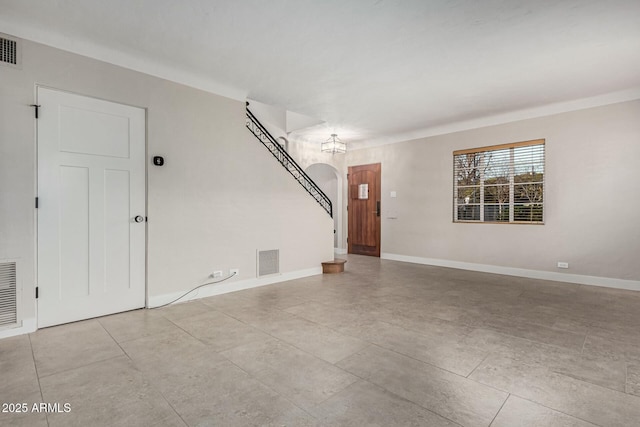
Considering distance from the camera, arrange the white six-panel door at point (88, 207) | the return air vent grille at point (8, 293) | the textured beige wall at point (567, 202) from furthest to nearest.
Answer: the textured beige wall at point (567, 202) < the white six-panel door at point (88, 207) < the return air vent grille at point (8, 293)

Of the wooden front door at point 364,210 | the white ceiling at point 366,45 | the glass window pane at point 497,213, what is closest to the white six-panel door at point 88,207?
the white ceiling at point 366,45

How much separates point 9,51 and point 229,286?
3396mm

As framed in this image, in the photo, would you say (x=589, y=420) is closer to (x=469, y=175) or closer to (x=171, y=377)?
(x=171, y=377)

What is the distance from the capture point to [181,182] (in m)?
3.95

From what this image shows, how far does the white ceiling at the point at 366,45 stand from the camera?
270cm

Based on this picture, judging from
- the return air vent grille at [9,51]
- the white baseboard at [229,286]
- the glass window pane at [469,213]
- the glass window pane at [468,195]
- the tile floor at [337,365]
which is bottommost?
the tile floor at [337,365]

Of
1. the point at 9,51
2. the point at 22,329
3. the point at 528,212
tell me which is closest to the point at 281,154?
the point at 9,51

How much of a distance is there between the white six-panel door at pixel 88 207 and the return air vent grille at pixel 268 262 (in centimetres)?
166

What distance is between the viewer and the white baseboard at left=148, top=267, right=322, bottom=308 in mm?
3757

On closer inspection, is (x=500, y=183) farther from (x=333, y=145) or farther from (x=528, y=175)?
(x=333, y=145)

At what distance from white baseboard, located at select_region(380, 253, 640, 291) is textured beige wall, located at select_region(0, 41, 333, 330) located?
9.52ft

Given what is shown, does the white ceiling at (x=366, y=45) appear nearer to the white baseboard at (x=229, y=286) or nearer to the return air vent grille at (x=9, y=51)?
the return air vent grille at (x=9, y=51)

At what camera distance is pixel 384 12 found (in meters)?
2.73

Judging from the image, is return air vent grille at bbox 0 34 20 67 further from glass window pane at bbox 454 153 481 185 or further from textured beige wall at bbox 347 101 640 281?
glass window pane at bbox 454 153 481 185
